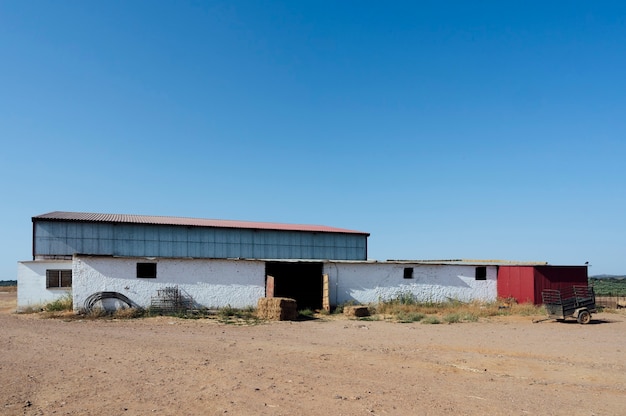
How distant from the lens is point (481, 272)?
29.1m

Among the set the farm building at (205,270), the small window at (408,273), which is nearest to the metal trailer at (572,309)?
the farm building at (205,270)

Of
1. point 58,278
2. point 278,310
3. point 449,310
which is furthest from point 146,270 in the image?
point 449,310

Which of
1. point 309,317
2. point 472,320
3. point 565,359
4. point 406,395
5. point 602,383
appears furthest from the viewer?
point 309,317

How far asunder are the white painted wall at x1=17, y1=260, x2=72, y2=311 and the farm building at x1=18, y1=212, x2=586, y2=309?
0.05 metres

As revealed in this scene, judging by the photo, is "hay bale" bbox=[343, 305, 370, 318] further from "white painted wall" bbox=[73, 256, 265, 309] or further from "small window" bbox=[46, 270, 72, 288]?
"small window" bbox=[46, 270, 72, 288]

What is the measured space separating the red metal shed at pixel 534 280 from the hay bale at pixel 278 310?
45.6 feet

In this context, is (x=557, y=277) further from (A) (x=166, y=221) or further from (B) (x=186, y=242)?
(A) (x=166, y=221)

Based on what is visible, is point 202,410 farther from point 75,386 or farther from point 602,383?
point 602,383

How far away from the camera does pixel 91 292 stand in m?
22.9

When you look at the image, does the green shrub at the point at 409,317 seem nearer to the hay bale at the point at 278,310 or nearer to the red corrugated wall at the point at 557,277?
the hay bale at the point at 278,310

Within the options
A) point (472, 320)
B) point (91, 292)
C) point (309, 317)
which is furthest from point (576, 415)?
point (91, 292)

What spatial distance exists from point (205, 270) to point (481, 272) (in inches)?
652

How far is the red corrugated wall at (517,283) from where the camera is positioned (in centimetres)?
2730

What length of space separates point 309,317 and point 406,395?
14938 mm
